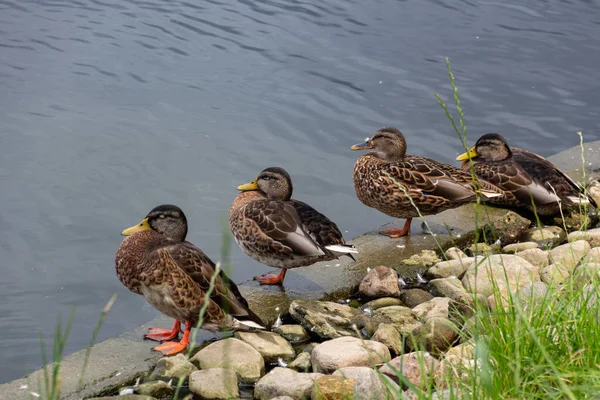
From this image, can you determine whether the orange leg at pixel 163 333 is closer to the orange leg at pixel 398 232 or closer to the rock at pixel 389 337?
the rock at pixel 389 337

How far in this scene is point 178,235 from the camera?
491 centimetres

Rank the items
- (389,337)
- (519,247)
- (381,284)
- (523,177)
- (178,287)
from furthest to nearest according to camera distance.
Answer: (523,177) < (519,247) < (381,284) < (178,287) < (389,337)

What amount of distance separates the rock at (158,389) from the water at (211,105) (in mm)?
1519

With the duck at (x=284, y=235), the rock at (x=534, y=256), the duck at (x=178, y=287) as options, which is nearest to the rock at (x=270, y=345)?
the duck at (x=178, y=287)

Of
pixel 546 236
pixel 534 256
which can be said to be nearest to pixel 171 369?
pixel 534 256

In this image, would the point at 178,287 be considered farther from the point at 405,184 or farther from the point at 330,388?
the point at 405,184

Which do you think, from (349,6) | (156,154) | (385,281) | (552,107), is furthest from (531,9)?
(385,281)

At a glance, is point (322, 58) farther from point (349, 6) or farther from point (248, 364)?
point (248, 364)

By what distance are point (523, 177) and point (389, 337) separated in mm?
2486

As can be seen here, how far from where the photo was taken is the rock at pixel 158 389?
155 inches

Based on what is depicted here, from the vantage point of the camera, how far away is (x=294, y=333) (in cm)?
465

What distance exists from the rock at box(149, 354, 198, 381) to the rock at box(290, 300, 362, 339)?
76 cm

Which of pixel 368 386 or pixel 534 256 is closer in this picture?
pixel 368 386

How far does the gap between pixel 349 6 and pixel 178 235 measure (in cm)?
875
